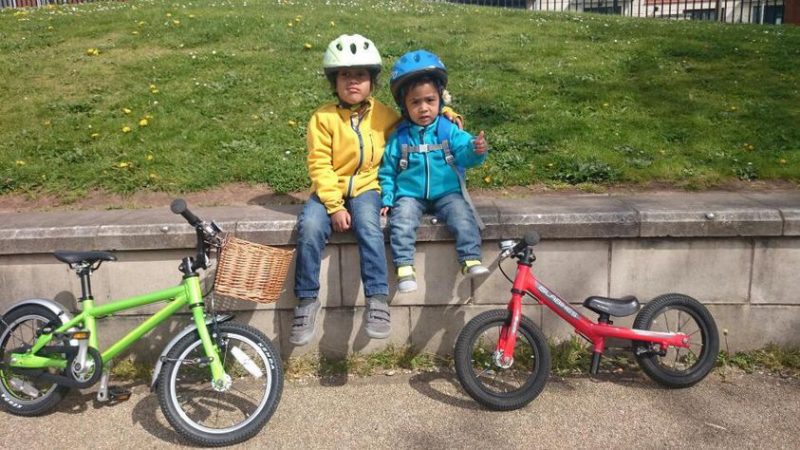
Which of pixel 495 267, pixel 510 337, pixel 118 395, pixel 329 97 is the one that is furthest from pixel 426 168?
pixel 329 97

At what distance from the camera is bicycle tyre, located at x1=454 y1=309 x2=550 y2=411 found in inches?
135

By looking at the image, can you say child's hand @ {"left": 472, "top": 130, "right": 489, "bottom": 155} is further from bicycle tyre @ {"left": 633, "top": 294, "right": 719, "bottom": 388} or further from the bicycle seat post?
the bicycle seat post

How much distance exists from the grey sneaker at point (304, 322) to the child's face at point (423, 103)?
1.24m

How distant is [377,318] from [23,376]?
2.02 metres

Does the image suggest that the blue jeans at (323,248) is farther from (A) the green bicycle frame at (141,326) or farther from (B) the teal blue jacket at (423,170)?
(A) the green bicycle frame at (141,326)

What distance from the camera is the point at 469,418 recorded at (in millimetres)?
3389

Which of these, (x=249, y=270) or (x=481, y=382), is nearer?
(x=249, y=270)

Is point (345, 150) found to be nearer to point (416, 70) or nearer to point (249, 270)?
point (416, 70)

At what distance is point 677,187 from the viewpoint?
4.87 m

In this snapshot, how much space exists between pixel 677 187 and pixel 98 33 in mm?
7624

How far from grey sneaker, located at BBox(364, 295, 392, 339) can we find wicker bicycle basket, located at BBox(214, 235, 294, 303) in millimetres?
518

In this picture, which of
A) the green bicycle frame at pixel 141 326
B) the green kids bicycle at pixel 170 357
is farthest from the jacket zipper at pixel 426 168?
the green bicycle frame at pixel 141 326

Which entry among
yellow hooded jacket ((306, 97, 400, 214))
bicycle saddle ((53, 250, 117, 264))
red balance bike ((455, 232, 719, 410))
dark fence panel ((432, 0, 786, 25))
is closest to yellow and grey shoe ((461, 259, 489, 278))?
red balance bike ((455, 232, 719, 410))

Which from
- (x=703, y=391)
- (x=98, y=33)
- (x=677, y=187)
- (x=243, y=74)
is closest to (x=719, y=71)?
(x=677, y=187)
